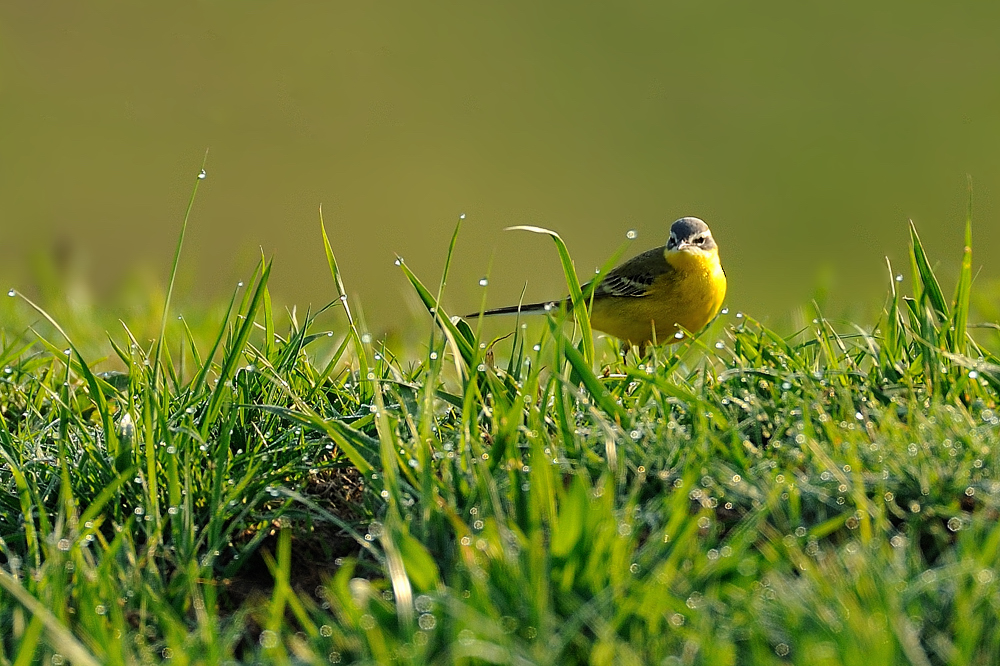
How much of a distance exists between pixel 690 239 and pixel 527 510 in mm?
3468

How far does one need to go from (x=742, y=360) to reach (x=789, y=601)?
1.59 m

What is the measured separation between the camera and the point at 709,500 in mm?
2736

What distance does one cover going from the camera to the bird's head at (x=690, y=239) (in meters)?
5.81

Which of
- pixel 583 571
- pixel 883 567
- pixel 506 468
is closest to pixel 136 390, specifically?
pixel 506 468

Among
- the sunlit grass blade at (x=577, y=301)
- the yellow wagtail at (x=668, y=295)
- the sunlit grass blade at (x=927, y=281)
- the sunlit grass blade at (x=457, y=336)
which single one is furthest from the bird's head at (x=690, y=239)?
the sunlit grass blade at (x=457, y=336)

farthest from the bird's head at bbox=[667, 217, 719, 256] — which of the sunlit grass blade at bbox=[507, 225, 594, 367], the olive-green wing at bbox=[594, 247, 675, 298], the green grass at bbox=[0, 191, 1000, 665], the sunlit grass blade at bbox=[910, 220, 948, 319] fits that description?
the sunlit grass blade at bbox=[507, 225, 594, 367]

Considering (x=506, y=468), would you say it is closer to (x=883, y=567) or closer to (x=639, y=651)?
(x=639, y=651)

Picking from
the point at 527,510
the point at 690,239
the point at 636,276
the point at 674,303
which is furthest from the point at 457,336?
the point at 690,239

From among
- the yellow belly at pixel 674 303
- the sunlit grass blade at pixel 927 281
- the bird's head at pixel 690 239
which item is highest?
the sunlit grass blade at pixel 927 281

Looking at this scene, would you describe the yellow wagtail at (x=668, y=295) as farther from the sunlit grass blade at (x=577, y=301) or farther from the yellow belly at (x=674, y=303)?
the sunlit grass blade at (x=577, y=301)

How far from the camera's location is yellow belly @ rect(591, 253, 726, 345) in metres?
5.66

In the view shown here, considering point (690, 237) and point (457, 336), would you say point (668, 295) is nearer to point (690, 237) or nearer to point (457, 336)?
point (690, 237)

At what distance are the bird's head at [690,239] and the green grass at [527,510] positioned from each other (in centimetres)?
194

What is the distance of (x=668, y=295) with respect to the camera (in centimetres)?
567
